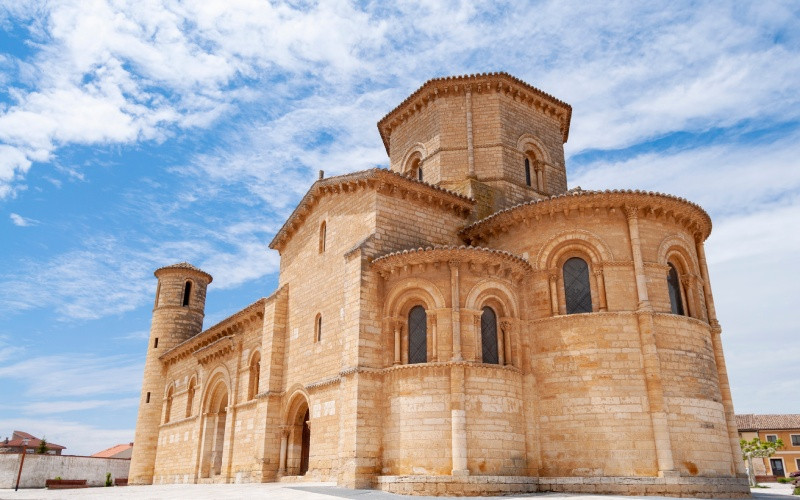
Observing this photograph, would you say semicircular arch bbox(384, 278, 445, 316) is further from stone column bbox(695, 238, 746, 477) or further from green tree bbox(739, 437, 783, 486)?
green tree bbox(739, 437, 783, 486)

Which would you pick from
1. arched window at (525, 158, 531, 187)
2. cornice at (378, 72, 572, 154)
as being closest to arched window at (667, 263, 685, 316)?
arched window at (525, 158, 531, 187)

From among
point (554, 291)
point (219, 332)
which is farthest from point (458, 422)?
point (219, 332)

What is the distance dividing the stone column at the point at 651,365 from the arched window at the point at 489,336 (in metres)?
3.40

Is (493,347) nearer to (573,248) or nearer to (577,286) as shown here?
(577,286)

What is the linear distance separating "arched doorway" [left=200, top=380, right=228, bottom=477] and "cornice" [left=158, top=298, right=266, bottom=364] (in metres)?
2.21

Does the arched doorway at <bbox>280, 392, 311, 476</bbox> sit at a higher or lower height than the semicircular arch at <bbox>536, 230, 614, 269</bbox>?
lower

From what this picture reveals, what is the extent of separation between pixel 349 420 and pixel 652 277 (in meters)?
8.21

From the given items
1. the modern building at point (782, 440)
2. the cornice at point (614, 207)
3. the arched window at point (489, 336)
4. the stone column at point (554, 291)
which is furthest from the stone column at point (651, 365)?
the modern building at point (782, 440)

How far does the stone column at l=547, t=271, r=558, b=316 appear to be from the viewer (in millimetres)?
15023

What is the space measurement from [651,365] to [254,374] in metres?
13.6

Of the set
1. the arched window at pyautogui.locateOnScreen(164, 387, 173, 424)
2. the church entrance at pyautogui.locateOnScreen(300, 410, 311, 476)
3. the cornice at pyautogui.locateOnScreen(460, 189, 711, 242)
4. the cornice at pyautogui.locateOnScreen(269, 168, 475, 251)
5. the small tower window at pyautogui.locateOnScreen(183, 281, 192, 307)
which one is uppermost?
the small tower window at pyautogui.locateOnScreen(183, 281, 192, 307)

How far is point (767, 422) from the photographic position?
51938 millimetres

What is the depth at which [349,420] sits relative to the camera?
1380cm

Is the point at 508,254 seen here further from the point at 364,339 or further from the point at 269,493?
the point at 269,493
